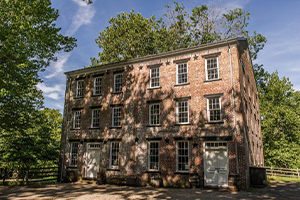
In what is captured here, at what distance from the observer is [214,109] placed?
1630cm

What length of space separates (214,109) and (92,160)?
11011 mm

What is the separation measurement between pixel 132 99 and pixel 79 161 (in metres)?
7.11

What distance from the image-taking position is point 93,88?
21844 millimetres

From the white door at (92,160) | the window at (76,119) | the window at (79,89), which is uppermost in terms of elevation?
the window at (79,89)

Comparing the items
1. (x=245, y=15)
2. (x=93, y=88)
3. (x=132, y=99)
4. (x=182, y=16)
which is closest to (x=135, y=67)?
(x=132, y=99)

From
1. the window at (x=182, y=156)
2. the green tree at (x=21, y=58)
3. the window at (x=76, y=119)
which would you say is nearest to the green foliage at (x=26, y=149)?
the green tree at (x=21, y=58)

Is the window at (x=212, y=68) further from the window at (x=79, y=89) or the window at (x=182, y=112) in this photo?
the window at (x=79, y=89)

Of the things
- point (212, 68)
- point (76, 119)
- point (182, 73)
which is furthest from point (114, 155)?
point (212, 68)

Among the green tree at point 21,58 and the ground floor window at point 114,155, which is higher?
the green tree at point 21,58

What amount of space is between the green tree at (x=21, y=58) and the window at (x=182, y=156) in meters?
11.1

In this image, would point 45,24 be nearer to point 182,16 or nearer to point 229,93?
point 229,93

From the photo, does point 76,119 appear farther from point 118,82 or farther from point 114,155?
point 114,155

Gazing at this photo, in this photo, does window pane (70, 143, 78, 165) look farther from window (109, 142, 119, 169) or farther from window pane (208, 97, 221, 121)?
window pane (208, 97, 221, 121)

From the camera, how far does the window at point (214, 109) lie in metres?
16.3
